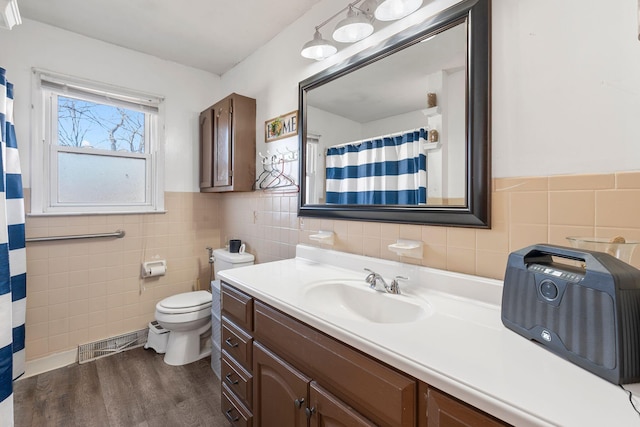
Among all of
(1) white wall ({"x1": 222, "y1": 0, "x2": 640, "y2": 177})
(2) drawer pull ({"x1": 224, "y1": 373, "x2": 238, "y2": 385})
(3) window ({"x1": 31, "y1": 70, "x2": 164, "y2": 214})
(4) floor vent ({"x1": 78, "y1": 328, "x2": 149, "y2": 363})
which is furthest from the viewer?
(4) floor vent ({"x1": 78, "y1": 328, "x2": 149, "y2": 363})

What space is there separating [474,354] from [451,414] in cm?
16

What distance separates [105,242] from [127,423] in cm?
137

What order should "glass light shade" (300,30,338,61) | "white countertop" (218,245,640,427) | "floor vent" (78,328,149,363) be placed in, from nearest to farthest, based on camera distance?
"white countertop" (218,245,640,427), "glass light shade" (300,30,338,61), "floor vent" (78,328,149,363)

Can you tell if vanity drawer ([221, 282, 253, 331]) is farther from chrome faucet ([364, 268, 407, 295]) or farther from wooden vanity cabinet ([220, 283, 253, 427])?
chrome faucet ([364, 268, 407, 295])

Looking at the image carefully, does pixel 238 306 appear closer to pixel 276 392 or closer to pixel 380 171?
pixel 276 392

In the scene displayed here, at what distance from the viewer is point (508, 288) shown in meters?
0.81

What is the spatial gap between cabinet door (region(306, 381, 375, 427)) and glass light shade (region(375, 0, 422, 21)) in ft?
4.98

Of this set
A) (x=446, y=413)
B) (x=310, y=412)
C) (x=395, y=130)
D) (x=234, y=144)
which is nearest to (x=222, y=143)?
(x=234, y=144)

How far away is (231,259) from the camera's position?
218 cm

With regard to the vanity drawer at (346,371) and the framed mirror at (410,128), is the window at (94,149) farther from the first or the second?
the vanity drawer at (346,371)

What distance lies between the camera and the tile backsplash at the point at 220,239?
2.83 feet

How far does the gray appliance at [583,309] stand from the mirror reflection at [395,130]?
43cm

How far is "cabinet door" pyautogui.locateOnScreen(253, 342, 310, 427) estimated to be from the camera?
3.22ft

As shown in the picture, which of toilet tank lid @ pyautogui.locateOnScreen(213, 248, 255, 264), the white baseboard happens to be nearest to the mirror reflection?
toilet tank lid @ pyautogui.locateOnScreen(213, 248, 255, 264)
